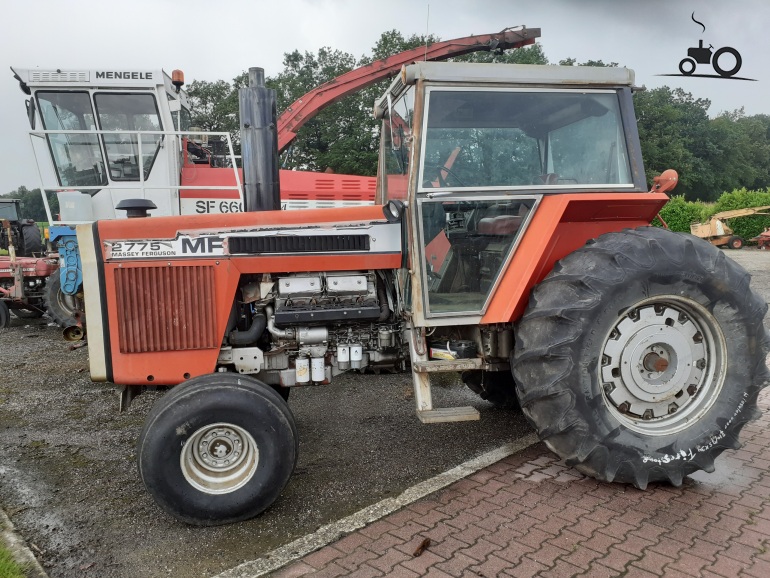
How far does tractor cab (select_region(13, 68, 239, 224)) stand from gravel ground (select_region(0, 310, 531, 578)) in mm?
2968

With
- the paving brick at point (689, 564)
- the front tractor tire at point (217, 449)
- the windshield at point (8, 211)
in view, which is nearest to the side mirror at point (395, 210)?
the front tractor tire at point (217, 449)

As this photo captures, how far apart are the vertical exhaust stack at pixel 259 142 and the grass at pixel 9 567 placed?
7.70 feet

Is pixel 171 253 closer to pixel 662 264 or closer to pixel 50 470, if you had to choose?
pixel 50 470

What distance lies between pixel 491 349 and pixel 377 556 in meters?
1.41

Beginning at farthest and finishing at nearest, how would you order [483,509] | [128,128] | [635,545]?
[128,128]
[483,509]
[635,545]

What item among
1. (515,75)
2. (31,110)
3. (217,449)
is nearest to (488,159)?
(515,75)

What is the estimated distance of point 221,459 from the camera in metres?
3.28

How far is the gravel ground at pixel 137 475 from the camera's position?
3025 mm

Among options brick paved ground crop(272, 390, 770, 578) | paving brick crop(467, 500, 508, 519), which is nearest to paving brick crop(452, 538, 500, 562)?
brick paved ground crop(272, 390, 770, 578)

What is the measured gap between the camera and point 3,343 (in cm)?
876

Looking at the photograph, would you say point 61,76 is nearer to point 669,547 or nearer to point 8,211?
point 669,547

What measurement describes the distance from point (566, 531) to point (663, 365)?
1146mm

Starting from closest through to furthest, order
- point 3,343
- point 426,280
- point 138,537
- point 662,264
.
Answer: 1. point 138,537
2. point 662,264
3. point 426,280
4. point 3,343

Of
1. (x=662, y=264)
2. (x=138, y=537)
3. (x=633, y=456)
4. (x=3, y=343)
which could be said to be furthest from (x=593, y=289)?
(x=3, y=343)
